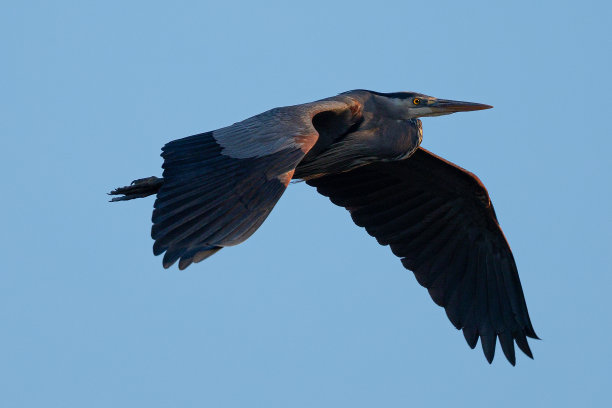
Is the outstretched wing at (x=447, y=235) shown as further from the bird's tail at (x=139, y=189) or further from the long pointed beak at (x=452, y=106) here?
the bird's tail at (x=139, y=189)

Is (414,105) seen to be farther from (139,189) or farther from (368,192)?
(139,189)

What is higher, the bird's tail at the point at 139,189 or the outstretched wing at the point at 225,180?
the bird's tail at the point at 139,189

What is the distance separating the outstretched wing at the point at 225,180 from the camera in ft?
23.0

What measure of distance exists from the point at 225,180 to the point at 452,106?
288 cm

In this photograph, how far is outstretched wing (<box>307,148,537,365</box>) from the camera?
400 inches

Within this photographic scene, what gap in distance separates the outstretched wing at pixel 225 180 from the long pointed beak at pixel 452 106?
4.57ft

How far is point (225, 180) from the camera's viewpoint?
24.9 ft

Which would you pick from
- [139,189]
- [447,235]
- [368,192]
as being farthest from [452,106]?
[139,189]

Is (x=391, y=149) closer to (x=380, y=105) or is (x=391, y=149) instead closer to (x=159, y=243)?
(x=380, y=105)

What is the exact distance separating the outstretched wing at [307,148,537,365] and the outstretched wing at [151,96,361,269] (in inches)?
75.2

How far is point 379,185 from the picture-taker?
1048 cm

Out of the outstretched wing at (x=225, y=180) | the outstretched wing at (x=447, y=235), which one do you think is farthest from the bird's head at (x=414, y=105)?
the outstretched wing at (x=225, y=180)

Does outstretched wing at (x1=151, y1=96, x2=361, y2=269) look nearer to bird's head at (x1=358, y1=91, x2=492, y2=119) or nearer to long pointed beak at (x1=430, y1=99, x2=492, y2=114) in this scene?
bird's head at (x1=358, y1=91, x2=492, y2=119)

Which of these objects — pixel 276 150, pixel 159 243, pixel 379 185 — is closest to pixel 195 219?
pixel 159 243
